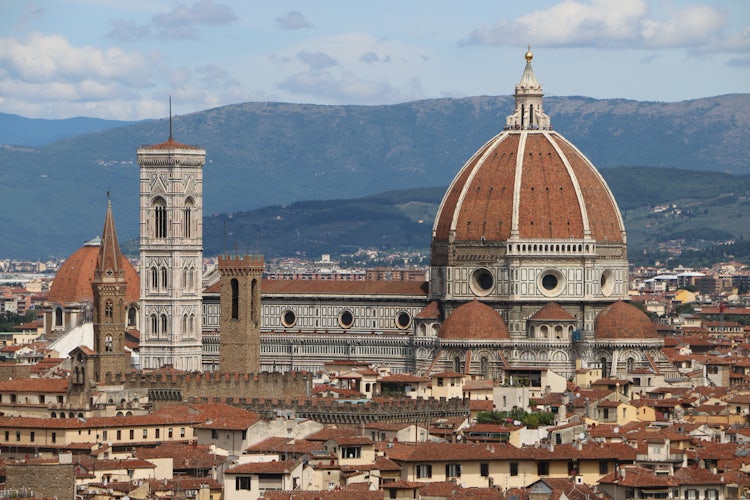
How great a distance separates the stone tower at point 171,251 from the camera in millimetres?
141375

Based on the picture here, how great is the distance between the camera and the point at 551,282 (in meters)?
140

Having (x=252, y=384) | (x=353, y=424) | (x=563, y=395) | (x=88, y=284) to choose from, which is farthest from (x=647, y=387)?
(x=88, y=284)

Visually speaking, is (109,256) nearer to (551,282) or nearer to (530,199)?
(530,199)

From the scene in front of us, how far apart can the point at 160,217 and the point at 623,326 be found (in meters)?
25.9

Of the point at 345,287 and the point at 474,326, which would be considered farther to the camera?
the point at 345,287

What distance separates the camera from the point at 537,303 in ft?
456

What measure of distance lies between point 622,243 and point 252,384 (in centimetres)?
4011

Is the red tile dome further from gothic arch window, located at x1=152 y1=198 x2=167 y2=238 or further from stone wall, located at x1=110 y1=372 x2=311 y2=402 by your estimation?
stone wall, located at x1=110 y1=372 x2=311 y2=402

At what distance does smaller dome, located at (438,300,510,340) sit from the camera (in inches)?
5305

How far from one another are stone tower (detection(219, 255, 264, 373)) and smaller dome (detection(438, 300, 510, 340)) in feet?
42.1

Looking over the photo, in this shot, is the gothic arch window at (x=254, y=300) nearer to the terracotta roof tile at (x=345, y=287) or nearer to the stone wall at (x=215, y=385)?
the stone wall at (x=215, y=385)

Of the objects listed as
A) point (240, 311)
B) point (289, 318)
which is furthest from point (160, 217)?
point (240, 311)

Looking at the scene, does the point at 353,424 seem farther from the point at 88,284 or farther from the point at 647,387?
the point at 88,284

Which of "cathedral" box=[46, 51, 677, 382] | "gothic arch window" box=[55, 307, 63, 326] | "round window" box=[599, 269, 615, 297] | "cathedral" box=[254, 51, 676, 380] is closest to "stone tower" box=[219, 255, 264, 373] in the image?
Answer: "cathedral" box=[254, 51, 676, 380]
